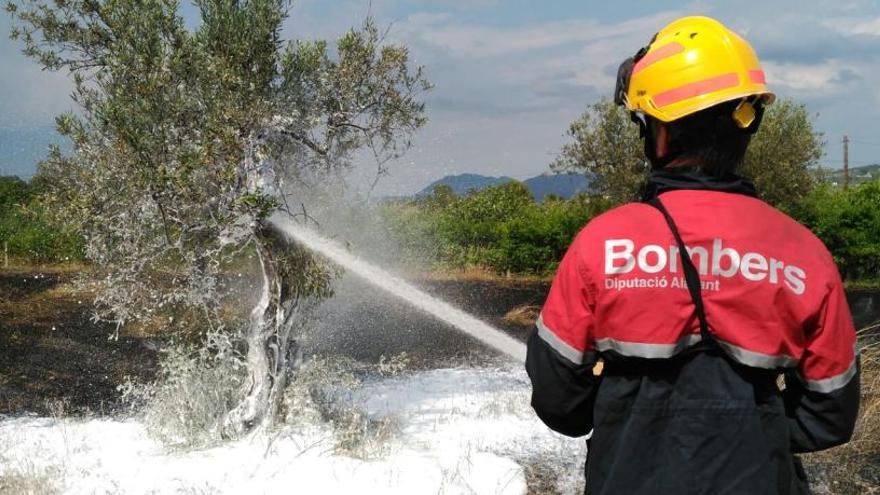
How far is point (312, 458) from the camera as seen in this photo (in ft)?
15.6

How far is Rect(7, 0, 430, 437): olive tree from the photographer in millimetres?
4539

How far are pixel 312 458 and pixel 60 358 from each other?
486 centimetres

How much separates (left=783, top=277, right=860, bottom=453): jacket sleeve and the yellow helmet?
498mm

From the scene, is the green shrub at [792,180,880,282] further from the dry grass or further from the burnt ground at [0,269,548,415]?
the dry grass

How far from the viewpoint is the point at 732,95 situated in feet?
6.09

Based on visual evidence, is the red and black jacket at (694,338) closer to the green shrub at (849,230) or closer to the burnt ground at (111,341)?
the burnt ground at (111,341)

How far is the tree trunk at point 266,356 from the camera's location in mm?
5152

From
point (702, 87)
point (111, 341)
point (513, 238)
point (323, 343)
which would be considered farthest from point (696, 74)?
point (513, 238)

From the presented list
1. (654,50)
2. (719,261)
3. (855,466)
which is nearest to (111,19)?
(654,50)

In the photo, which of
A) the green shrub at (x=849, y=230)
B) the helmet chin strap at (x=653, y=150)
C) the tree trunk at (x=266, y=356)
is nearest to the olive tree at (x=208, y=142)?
the tree trunk at (x=266, y=356)

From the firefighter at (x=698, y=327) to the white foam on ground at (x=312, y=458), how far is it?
106 inches

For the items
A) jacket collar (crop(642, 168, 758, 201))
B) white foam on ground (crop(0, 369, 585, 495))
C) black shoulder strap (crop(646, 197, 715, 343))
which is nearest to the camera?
black shoulder strap (crop(646, 197, 715, 343))

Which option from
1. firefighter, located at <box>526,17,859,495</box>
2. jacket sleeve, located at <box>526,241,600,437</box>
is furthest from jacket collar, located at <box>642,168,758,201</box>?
jacket sleeve, located at <box>526,241,600,437</box>

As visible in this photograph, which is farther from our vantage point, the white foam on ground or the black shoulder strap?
the white foam on ground
